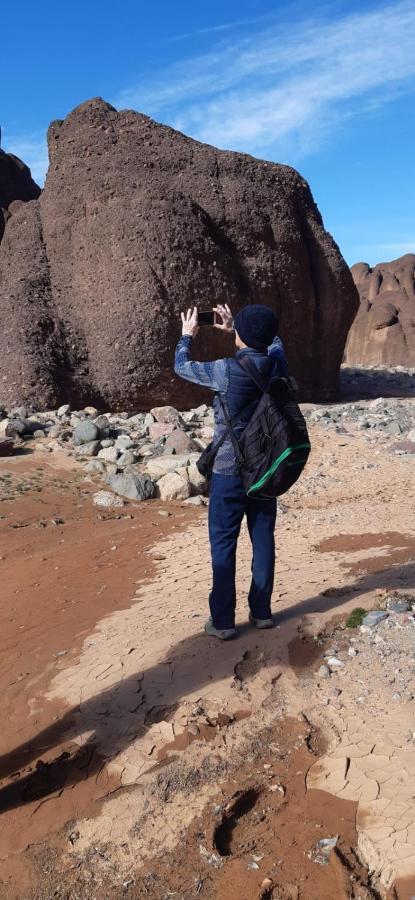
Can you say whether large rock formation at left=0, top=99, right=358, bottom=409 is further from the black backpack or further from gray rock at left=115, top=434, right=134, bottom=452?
the black backpack

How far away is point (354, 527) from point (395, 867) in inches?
184

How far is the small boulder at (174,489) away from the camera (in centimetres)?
789

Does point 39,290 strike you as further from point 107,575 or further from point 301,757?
point 301,757

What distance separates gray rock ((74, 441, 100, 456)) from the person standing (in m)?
5.47

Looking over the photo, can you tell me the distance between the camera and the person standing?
3.37 metres

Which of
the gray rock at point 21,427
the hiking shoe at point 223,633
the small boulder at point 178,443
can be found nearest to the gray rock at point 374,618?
the hiking shoe at point 223,633

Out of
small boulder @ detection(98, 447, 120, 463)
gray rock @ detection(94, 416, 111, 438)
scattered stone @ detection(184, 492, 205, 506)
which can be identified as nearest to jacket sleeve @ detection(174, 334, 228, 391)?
scattered stone @ detection(184, 492, 205, 506)

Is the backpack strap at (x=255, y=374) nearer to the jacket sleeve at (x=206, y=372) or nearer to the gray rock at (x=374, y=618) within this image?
the jacket sleeve at (x=206, y=372)

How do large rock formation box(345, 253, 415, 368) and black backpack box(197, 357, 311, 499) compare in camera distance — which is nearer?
black backpack box(197, 357, 311, 499)

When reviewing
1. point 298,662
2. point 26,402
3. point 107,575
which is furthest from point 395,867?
point 26,402

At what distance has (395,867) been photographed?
2268 millimetres

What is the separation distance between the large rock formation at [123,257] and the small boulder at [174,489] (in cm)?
312

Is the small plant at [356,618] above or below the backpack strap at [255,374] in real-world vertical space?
below

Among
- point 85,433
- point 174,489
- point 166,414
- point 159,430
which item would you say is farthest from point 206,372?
point 166,414
